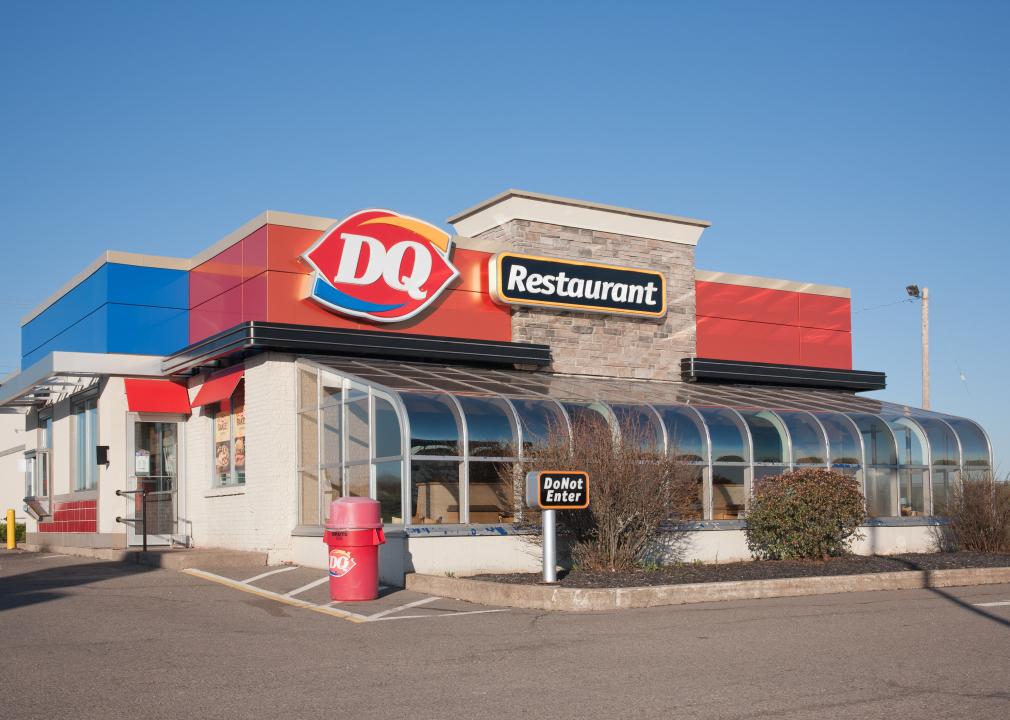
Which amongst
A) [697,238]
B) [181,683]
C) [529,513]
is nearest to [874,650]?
[181,683]

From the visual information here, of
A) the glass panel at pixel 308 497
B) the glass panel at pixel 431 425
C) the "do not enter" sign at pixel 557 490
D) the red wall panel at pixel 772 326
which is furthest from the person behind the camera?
the red wall panel at pixel 772 326

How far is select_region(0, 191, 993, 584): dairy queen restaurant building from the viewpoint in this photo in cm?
1819

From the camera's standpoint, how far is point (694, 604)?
14.3 m

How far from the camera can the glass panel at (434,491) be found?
688 inches

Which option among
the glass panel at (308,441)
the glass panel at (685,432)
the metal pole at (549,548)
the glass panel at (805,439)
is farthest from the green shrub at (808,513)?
the glass panel at (308,441)

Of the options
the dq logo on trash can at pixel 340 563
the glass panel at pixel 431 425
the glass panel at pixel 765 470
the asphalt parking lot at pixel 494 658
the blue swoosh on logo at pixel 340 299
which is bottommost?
the asphalt parking lot at pixel 494 658

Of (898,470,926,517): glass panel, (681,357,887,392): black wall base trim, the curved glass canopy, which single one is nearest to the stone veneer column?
(681,357,887,392): black wall base trim

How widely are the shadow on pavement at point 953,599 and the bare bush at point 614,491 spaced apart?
13.0 feet

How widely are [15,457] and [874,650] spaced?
2954 cm

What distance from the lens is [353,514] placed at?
1462 cm

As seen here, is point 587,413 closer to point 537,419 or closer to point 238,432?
point 537,419

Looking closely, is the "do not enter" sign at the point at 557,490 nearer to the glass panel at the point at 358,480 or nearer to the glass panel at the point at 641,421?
the glass panel at the point at 641,421

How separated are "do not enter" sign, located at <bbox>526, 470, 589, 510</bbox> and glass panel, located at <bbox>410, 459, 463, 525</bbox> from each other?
2754 mm

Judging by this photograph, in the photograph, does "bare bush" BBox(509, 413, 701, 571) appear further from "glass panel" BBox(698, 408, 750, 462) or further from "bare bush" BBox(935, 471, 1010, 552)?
"bare bush" BBox(935, 471, 1010, 552)
